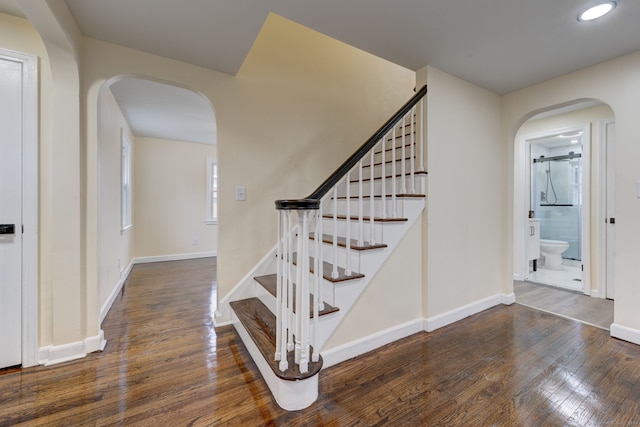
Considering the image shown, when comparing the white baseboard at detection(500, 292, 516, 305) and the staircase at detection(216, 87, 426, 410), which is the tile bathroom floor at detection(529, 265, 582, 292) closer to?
the white baseboard at detection(500, 292, 516, 305)

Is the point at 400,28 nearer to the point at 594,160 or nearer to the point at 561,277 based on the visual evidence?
the point at 594,160

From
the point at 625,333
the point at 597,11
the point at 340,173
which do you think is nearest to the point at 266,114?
the point at 340,173

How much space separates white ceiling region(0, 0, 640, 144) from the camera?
63.6 inches

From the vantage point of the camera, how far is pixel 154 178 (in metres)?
5.02

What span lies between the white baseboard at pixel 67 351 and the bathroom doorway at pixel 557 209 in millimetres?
5137

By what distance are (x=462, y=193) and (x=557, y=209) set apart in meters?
4.17

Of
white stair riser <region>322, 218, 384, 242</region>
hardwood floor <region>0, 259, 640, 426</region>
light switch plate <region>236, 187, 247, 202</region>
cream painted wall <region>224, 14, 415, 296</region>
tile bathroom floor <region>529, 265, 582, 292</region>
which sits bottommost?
hardwood floor <region>0, 259, 640, 426</region>

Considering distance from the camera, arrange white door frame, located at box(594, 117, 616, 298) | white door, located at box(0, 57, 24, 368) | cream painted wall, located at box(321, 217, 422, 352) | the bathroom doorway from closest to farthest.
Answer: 1. white door, located at box(0, 57, 24, 368)
2. cream painted wall, located at box(321, 217, 422, 352)
3. white door frame, located at box(594, 117, 616, 298)
4. the bathroom doorway

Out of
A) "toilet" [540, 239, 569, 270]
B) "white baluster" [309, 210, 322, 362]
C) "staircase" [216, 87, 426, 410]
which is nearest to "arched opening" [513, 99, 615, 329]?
"toilet" [540, 239, 569, 270]

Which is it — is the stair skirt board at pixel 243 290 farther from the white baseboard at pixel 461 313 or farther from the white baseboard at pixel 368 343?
the white baseboard at pixel 461 313

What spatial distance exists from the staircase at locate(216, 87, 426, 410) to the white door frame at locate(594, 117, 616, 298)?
2.18 metres

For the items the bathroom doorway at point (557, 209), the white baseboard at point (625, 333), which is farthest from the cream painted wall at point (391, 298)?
the bathroom doorway at point (557, 209)

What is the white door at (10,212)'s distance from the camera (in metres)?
1.70

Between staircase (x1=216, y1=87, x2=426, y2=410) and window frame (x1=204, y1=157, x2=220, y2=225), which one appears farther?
window frame (x1=204, y1=157, x2=220, y2=225)
